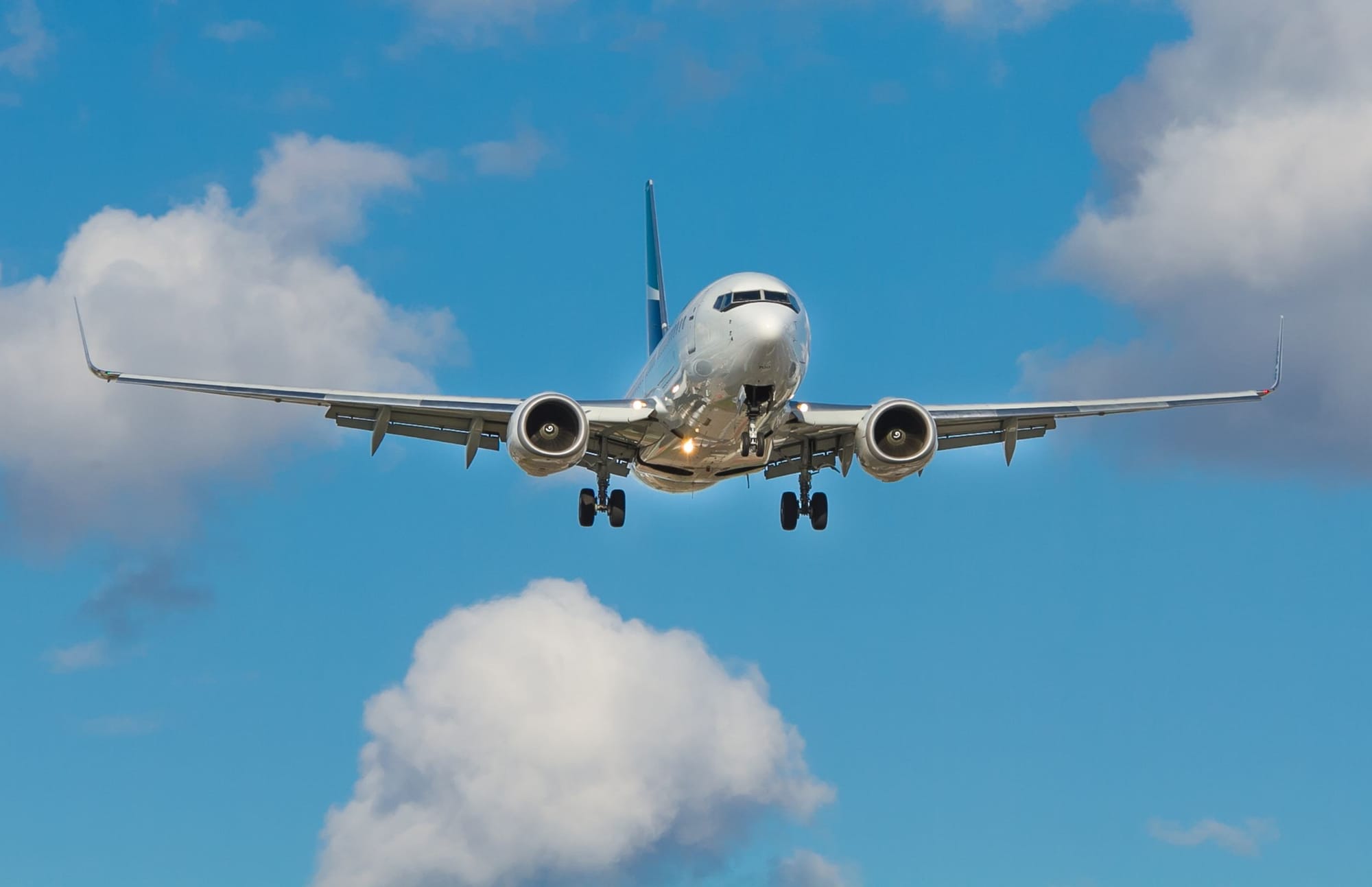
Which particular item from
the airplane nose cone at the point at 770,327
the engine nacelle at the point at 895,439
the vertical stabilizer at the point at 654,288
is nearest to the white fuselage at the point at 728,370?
the airplane nose cone at the point at 770,327

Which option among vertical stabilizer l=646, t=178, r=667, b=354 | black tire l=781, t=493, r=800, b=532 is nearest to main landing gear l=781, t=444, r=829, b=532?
black tire l=781, t=493, r=800, b=532

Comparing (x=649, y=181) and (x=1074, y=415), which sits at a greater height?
(x=649, y=181)

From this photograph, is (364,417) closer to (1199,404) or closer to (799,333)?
(799,333)

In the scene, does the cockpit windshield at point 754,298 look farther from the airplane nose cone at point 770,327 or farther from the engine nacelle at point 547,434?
the engine nacelle at point 547,434

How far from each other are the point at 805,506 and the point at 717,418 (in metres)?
6.03

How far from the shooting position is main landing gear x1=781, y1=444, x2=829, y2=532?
132 ft

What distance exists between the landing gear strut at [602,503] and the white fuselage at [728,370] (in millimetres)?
1651

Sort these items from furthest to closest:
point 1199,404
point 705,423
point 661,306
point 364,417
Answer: point 661,306
point 1199,404
point 364,417
point 705,423

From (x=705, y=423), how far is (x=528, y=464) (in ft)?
12.4

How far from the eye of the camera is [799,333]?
33656 millimetres

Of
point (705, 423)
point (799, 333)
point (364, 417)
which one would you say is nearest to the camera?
point (799, 333)

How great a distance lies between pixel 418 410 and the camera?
3734 cm

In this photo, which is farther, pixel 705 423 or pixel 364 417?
pixel 364 417

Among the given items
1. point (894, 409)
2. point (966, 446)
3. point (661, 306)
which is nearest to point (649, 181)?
point (661, 306)
